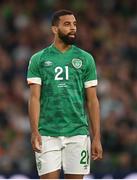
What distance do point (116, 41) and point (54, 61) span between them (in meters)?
7.74

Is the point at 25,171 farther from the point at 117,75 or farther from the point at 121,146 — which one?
the point at 117,75

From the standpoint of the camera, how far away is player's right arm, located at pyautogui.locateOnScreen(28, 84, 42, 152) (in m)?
7.88

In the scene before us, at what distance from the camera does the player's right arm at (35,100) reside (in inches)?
311

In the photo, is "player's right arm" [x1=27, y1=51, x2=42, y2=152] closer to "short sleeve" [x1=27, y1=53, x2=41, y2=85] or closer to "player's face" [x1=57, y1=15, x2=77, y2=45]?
"short sleeve" [x1=27, y1=53, x2=41, y2=85]

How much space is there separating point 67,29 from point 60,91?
56 centimetres

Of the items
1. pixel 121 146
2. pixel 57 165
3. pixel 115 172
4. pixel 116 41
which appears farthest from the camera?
pixel 116 41

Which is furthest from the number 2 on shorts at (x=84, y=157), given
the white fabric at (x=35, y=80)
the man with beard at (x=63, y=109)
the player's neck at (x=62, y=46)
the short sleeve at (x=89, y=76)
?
the player's neck at (x=62, y=46)

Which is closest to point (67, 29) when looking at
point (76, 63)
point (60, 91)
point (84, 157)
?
point (76, 63)

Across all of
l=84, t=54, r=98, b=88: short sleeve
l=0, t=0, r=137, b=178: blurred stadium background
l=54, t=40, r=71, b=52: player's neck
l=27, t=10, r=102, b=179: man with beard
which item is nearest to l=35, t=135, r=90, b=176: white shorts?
l=27, t=10, r=102, b=179: man with beard

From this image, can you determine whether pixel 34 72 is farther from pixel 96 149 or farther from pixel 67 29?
pixel 96 149

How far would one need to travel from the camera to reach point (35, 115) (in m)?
7.92

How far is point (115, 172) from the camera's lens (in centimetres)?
1266

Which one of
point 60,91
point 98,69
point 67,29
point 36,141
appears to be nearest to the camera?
point 36,141

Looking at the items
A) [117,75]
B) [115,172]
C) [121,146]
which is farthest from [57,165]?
[117,75]
